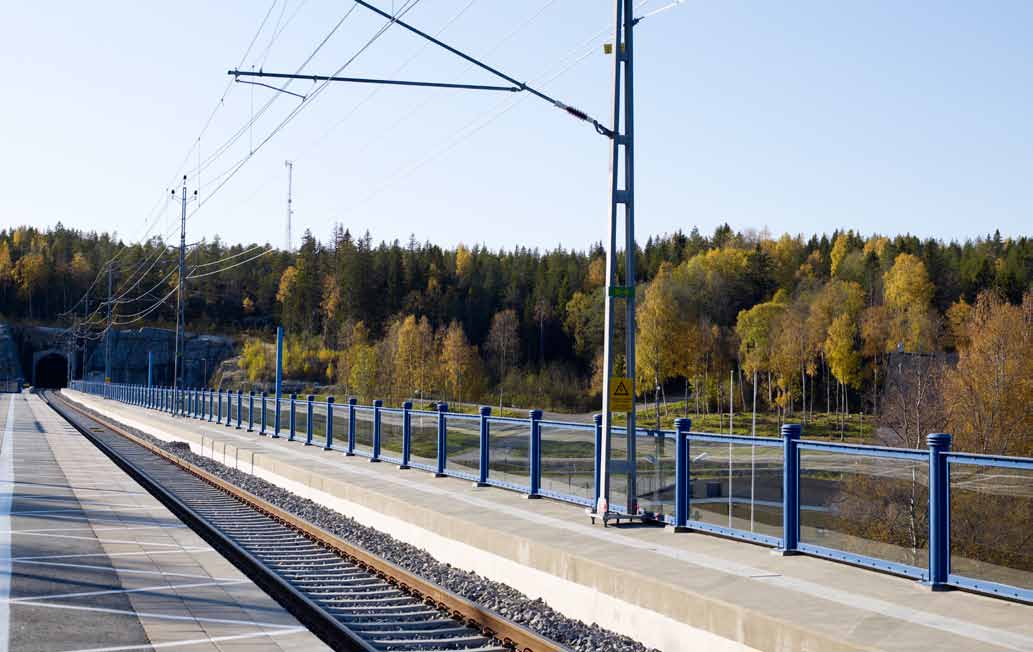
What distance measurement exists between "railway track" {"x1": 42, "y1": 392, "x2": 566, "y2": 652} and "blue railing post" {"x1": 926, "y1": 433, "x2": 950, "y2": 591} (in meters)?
3.37

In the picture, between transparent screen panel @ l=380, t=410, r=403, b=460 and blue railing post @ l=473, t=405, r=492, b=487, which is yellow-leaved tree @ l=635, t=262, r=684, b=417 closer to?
transparent screen panel @ l=380, t=410, r=403, b=460

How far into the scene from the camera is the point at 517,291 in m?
172

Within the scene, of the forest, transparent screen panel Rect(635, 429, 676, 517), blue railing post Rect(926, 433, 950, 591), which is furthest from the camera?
the forest

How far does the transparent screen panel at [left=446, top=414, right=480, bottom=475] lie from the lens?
18484 millimetres

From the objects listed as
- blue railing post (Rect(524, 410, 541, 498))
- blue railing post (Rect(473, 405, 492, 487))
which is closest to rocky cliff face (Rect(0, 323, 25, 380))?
blue railing post (Rect(473, 405, 492, 487))

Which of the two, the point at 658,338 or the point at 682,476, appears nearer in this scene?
the point at 682,476

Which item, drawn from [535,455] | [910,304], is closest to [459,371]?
[910,304]

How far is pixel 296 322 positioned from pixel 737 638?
16743cm

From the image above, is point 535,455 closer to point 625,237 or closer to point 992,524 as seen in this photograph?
point 625,237

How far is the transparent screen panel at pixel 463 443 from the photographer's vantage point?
728 inches

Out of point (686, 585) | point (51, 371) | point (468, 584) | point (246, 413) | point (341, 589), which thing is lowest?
point (341, 589)

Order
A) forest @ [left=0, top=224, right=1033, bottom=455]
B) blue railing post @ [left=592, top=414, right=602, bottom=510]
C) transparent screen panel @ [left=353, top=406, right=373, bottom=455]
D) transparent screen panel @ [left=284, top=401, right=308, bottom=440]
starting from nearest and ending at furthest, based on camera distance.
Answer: blue railing post @ [left=592, top=414, right=602, bottom=510]
transparent screen panel @ [left=353, top=406, right=373, bottom=455]
transparent screen panel @ [left=284, top=401, right=308, bottom=440]
forest @ [left=0, top=224, right=1033, bottom=455]

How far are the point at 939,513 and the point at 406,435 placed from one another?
13.9m

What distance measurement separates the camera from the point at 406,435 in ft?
72.0
